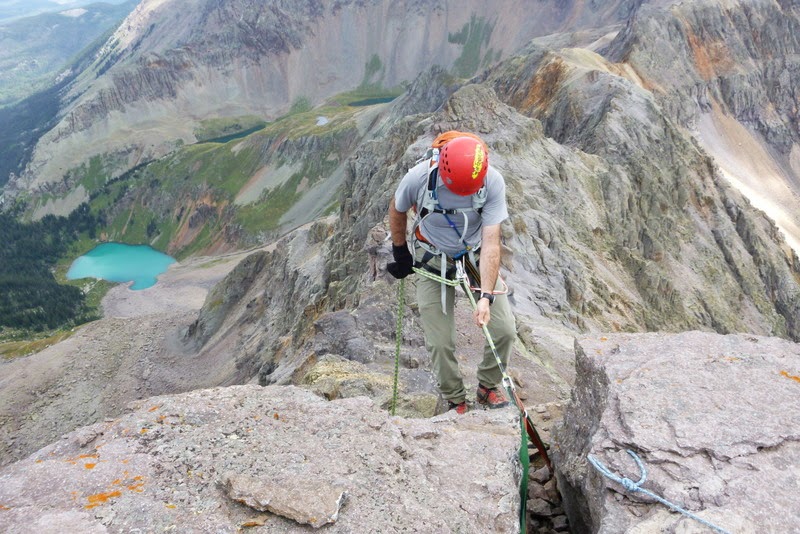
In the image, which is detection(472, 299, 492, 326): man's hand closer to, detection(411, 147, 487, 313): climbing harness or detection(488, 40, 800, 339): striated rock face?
detection(411, 147, 487, 313): climbing harness

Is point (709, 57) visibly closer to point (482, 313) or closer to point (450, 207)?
point (450, 207)

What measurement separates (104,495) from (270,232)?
126 meters

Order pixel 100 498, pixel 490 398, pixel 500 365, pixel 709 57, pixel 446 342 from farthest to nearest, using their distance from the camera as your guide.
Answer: pixel 709 57, pixel 490 398, pixel 446 342, pixel 500 365, pixel 100 498

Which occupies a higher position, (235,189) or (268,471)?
(268,471)

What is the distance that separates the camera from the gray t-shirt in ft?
27.4

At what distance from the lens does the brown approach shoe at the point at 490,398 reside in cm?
914

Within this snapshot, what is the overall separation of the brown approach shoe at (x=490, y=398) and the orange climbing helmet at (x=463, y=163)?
3614mm

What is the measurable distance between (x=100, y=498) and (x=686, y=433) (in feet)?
21.0

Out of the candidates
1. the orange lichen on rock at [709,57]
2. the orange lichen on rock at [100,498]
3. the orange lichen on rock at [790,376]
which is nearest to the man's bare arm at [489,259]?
the orange lichen on rock at [790,376]

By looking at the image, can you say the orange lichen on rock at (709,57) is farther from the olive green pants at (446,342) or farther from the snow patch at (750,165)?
the olive green pants at (446,342)

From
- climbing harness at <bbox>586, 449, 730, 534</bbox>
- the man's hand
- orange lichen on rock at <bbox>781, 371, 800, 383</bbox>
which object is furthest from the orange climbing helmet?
orange lichen on rock at <bbox>781, 371, 800, 383</bbox>

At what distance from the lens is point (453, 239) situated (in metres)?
8.81

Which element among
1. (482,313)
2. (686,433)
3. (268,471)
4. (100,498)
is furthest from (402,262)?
(100,498)

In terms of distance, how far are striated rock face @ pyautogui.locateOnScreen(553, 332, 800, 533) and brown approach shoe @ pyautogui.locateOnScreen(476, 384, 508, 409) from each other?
61.2 inches
